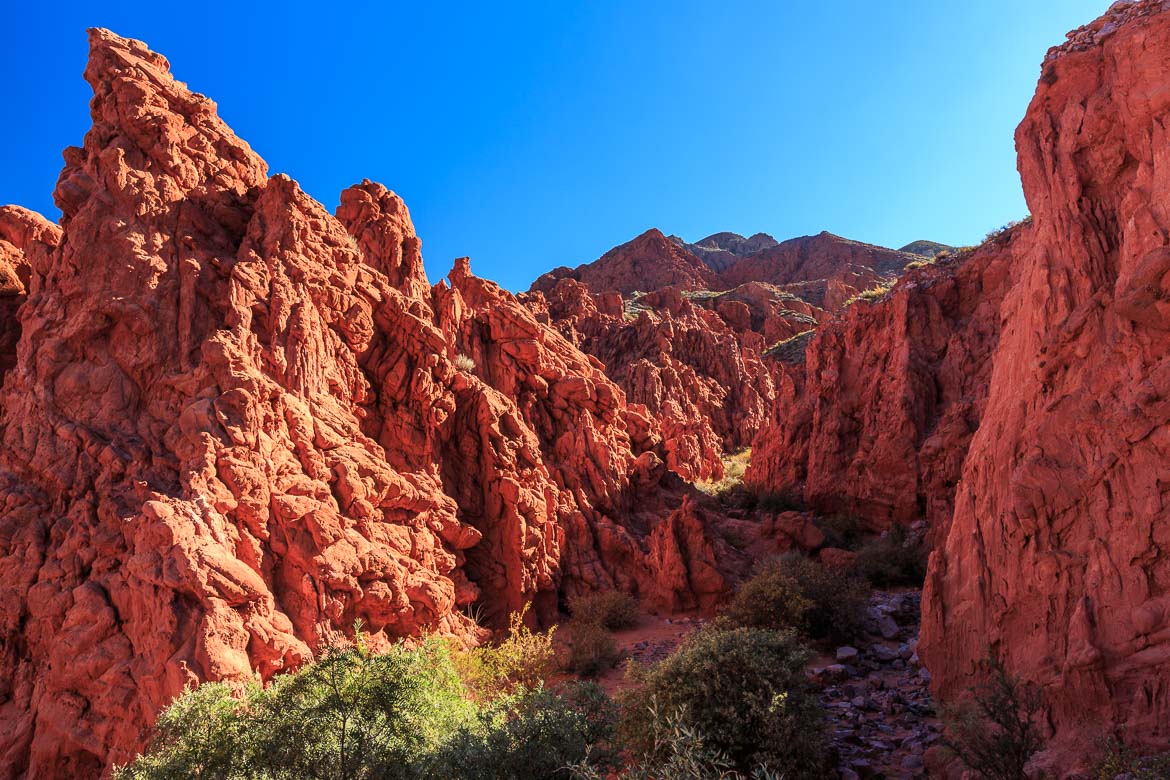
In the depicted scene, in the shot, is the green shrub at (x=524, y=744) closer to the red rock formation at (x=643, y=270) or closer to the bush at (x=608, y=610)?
the bush at (x=608, y=610)

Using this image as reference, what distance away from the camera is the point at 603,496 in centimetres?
2033

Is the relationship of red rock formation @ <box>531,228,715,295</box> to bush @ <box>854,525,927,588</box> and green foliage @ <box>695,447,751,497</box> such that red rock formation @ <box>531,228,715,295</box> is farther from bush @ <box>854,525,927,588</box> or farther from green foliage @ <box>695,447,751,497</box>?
bush @ <box>854,525,927,588</box>

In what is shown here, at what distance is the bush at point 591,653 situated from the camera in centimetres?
1411

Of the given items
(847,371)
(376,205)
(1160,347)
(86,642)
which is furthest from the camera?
(847,371)

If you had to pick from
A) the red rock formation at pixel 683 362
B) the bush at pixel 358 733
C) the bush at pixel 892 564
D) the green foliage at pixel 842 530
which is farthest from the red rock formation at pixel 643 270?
the bush at pixel 358 733

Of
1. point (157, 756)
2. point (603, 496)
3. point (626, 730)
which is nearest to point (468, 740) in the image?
point (626, 730)

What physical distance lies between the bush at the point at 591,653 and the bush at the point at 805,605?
112 inches

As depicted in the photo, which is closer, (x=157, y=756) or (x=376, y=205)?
(x=157, y=756)

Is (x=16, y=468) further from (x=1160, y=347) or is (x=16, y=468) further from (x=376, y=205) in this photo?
(x=1160, y=347)

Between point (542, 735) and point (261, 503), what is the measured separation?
7.28m

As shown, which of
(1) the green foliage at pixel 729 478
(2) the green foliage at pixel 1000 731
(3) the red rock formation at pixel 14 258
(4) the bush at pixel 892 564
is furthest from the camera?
(1) the green foliage at pixel 729 478

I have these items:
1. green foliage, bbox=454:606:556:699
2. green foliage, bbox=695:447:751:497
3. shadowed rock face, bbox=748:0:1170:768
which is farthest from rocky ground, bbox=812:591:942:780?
green foliage, bbox=695:447:751:497

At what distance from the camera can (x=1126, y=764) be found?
5.77 metres

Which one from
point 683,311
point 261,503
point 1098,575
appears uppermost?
point 683,311
